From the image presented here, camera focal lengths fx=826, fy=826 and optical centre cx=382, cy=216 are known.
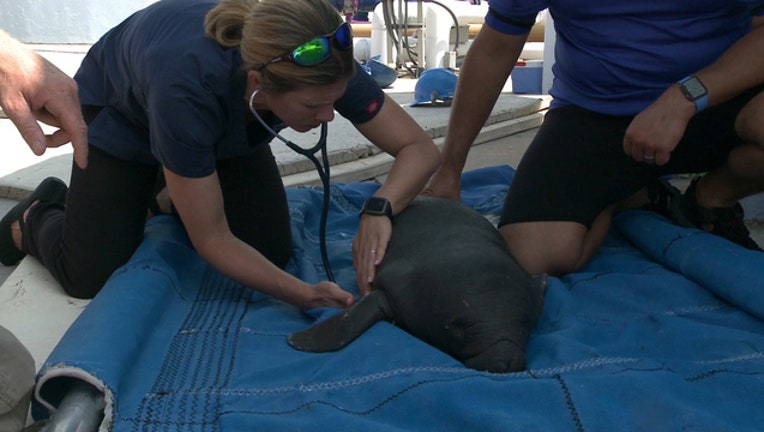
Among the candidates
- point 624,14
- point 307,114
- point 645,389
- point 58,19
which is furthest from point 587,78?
point 58,19

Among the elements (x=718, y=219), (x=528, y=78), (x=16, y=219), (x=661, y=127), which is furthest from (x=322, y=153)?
(x=528, y=78)

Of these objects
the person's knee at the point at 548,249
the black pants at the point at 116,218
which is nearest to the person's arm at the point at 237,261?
the black pants at the point at 116,218

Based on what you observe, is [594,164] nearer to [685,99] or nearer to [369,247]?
[685,99]

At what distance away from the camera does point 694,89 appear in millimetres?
2691

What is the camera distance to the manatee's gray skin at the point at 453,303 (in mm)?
2119

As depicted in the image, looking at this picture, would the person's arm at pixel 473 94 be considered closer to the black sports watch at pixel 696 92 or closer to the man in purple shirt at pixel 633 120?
the man in purple shirt at pixel 633 120

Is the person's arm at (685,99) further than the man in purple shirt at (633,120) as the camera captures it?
No

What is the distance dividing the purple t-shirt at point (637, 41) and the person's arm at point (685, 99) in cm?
12

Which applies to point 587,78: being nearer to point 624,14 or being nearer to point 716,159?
point 624,14

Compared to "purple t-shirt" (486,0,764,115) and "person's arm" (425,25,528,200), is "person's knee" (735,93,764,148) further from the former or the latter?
"person's arm" (425,25,528,200)

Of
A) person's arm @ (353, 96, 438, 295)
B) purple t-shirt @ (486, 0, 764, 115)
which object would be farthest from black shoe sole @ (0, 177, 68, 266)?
purple t-shirt @ (486, 0, 764, 115)

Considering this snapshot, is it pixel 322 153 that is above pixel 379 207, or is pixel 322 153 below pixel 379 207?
above

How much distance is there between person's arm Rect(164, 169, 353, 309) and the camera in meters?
2.44

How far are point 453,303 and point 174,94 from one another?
3.18 feet
